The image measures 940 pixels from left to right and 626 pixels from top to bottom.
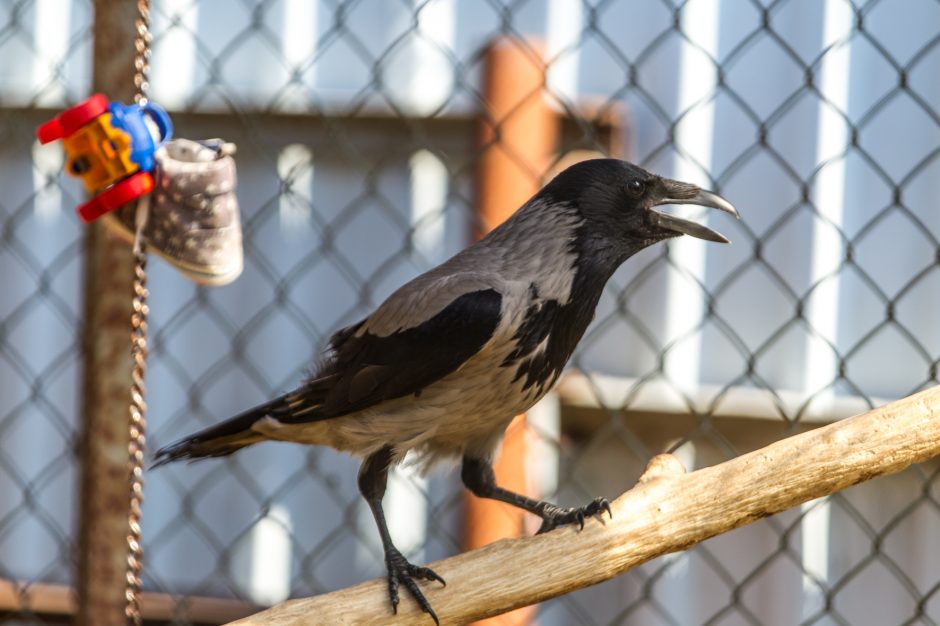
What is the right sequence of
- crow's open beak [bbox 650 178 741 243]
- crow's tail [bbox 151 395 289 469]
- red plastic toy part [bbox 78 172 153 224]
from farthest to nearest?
crow's tail [bbox 151 395 289 469] < crow's open beak [bbox 650 178 741 243] < red plastic toy part [bbox 78 172 153 224]

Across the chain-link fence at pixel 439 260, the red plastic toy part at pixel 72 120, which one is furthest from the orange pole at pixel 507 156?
the red plastic toy part at pixel 72 120

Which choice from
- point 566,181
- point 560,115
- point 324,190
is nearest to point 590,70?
point 560,115

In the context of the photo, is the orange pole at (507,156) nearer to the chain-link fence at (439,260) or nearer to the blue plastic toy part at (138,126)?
the chain-link fence at (439,260)

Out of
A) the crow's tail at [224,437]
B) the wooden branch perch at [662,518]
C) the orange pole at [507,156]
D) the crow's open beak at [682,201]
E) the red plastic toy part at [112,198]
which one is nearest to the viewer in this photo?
the wooden branch perch at [662,518]

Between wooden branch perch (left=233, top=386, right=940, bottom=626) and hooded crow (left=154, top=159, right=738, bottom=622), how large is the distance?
53 millimetres

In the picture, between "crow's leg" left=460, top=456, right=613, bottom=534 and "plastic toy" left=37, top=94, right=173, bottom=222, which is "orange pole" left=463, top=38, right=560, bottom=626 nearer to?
"crow's leg" left=460, top=456, right=613, bottom=534

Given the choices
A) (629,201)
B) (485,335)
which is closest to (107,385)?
(485,335)

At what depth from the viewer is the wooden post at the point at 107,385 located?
1658 millimetres

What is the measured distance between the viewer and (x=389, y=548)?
1.42 meters

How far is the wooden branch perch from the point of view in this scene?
4.09 feet

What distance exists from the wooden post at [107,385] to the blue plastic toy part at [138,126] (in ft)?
0.93

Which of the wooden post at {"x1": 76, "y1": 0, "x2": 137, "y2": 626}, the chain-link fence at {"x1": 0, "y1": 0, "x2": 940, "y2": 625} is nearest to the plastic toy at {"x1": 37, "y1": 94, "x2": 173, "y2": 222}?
the wooden post at {"x1": 76, "y1": 0, "x2": 137, "y2": 626}

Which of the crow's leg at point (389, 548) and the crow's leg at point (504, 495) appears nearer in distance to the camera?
the crow's leg at point (389, 548)

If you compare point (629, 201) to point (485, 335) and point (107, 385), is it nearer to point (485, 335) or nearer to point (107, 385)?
point (485, 335)
